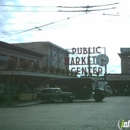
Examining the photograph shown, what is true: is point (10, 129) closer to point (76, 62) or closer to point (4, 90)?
point (4, 90)

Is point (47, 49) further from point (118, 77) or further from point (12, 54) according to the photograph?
point (12, 54)

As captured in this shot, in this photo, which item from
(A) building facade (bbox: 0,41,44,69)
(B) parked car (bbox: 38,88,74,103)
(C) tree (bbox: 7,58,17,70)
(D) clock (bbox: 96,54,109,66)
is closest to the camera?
(C) tree (bbox: 7,58,17,70)

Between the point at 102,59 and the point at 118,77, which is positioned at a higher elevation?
the point at 102,59

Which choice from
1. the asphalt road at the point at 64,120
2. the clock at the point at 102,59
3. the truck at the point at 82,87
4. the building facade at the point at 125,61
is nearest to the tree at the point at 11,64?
the truck at the point at 82,87

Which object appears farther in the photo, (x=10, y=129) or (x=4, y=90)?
(x=4, y=90)

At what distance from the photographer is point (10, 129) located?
Result: 38.9 feet

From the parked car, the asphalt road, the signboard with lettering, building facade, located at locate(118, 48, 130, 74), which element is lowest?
the asphalt road

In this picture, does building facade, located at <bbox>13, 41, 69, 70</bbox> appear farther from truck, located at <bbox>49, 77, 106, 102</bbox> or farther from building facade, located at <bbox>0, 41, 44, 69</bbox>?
truck, located at <bbox>49, 77, 106, 102</bbox>

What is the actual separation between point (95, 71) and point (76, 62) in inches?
183

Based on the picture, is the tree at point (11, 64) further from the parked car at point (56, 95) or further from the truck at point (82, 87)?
the truck at point (82, 87)

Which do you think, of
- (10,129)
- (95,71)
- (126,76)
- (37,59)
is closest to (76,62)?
(95,71)

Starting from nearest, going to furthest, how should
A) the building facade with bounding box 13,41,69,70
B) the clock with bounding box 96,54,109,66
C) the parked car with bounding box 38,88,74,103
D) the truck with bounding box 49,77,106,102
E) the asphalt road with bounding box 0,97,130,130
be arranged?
the asphalt road with bounding box 0,97,130,130 → the parked car with bounding box 38,88,74,103 → the truck with bounding box 49,77,106,102 → the clock with bounding box 96,54,109,66 → the building facade with bounding box 13,41,69,70

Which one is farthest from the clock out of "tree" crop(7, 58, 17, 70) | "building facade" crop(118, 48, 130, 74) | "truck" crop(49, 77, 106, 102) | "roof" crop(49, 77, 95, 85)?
"building facade" crop(118, 48, 130, 74)

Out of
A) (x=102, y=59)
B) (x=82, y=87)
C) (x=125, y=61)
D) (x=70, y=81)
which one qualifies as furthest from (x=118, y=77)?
(x=82, y=87)
